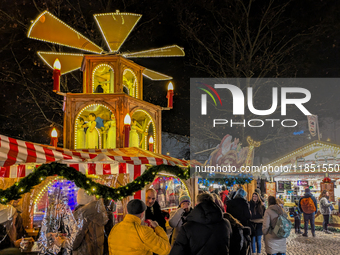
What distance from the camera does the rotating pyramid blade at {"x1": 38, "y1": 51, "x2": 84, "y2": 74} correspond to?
29.4ft

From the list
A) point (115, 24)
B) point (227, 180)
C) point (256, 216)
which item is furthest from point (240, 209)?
point (115, 24)

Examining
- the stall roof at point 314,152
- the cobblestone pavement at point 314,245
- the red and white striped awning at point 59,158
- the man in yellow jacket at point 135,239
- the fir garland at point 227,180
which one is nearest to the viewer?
the man in yellow jacket at point 135,239

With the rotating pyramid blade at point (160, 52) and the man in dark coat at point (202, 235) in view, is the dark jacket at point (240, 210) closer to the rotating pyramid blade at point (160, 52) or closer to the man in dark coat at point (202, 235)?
the rotating pyramid blade at point (160, 52)

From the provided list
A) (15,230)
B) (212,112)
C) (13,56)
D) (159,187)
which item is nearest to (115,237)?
(15,230)

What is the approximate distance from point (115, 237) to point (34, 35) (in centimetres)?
594

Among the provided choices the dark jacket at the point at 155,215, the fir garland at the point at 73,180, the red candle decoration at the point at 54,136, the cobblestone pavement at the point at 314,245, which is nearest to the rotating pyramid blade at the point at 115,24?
the red candle decoration at the point at 54,136

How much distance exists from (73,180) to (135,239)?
256cm

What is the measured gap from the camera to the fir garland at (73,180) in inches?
206

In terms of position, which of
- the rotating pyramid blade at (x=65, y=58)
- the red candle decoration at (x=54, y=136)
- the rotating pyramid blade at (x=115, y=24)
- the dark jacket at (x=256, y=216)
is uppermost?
the rotating pyramid blade at (x=115, y=24)

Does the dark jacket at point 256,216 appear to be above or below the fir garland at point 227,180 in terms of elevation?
A: below

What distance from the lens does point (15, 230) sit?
5836mm

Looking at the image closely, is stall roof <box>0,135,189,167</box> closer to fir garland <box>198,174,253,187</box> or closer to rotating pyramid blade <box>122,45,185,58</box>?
rotating pyramid blade <box>122,45,185,58</box>

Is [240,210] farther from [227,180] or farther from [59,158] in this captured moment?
[59,158]

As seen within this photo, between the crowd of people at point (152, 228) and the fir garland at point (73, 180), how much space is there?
17cm
